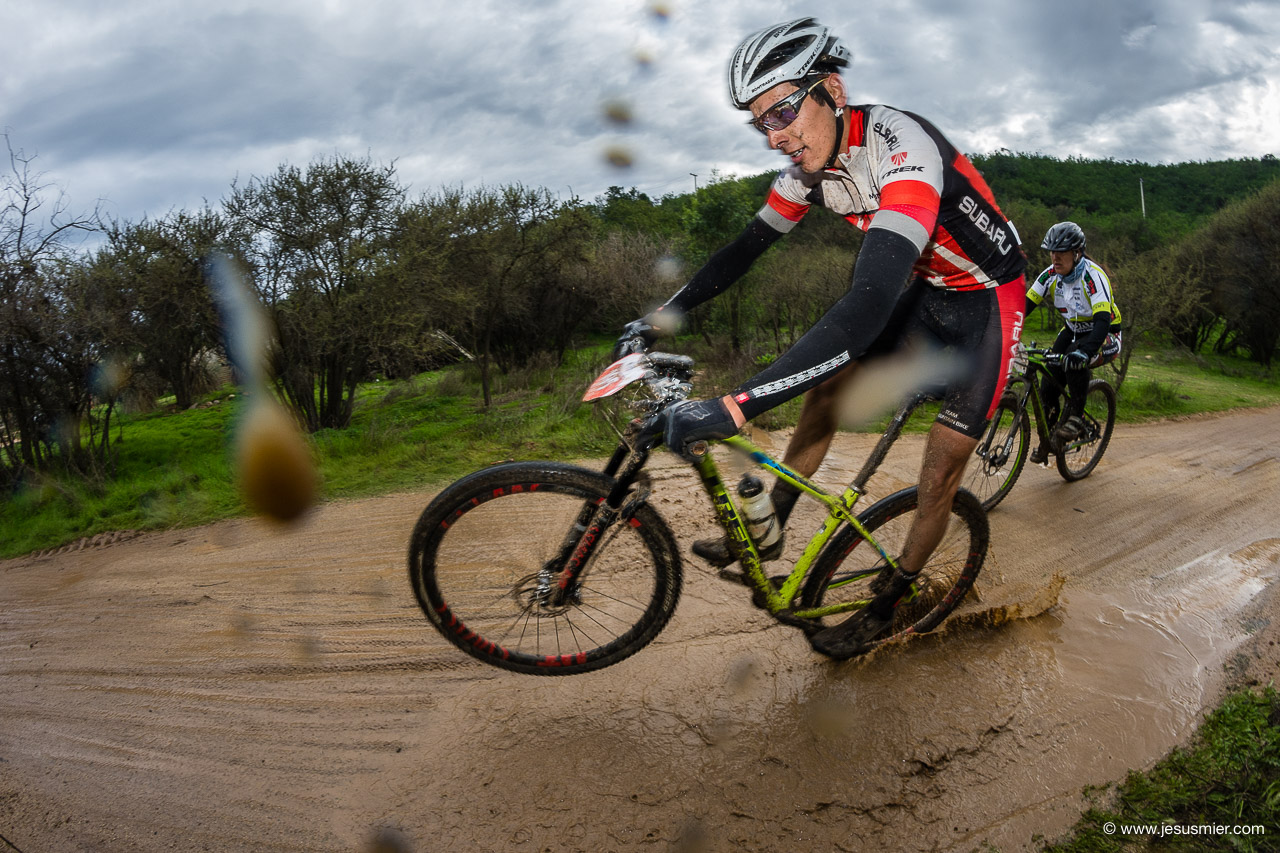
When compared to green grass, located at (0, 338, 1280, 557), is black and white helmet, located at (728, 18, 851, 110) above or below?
above

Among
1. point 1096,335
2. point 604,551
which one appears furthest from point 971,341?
point 1096,335

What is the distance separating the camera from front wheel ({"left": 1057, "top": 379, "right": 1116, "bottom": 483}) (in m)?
6.22

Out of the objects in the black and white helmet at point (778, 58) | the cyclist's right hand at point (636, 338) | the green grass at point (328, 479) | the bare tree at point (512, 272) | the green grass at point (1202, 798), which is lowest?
the green grass at point (1202, 798)

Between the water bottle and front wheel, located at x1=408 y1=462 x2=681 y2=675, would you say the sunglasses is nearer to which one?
the water bottle

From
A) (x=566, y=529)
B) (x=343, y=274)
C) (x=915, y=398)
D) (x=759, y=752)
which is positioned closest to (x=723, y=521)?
(x=566, y=529)

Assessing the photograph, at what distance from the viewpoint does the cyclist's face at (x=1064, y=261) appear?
6.34 meters

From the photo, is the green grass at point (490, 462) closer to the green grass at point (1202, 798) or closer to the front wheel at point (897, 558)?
the green grass at point (1202, 798)

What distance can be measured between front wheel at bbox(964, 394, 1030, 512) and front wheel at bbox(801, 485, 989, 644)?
2042 mm

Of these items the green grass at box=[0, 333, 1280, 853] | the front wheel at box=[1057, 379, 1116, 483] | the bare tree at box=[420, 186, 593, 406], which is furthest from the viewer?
the bare tree at box=[420, 186, 593, 406]

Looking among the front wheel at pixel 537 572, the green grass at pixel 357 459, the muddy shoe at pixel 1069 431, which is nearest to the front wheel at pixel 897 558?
the front wheel at pixel 537 572

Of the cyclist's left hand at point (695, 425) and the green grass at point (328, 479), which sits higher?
the cyclist's left hand at point (695, 425)

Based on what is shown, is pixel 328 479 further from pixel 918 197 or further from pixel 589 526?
pixel 918 197

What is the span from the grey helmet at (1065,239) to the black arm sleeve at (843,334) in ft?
16.7

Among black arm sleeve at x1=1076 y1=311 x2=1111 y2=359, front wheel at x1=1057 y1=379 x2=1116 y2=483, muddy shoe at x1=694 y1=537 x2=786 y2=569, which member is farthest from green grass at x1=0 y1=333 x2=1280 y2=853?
black arm sleeve at x1=1076 y1=311 x2=1111 y2=359
